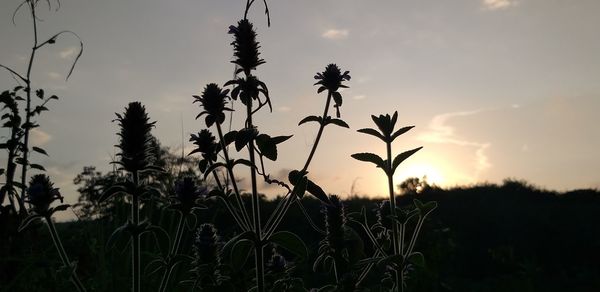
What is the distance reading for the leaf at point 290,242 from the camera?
2312mm

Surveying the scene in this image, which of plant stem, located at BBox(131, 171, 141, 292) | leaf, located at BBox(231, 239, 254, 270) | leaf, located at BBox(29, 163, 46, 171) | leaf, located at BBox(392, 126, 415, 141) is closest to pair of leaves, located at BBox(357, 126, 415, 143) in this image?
leaf, located at BBox(392, 126, 415, 141)

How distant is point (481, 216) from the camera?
13188mm

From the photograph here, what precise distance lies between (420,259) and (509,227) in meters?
11.1

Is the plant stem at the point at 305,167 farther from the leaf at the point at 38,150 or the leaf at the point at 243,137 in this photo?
the leaf at the point at 38,150

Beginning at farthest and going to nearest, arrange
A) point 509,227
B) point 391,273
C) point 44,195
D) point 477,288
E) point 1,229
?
point 509,227 → point 477,288 → point 1,229 → point 391,273 → point 44,195

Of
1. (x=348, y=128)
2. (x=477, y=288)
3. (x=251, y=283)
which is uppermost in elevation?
(x=348, y=128)

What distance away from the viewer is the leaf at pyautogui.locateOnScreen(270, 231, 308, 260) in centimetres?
231

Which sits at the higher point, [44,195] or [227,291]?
[44,195]

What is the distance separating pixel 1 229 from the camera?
17.3 ft

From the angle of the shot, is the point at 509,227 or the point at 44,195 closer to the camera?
the point at 44,195

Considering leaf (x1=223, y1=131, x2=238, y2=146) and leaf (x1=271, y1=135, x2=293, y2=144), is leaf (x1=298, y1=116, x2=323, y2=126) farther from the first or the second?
leaf (x1=223, y1=131, x2=238, y2=146)

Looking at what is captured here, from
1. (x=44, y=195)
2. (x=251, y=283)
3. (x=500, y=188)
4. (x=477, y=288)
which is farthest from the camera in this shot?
(x=500, y=188)

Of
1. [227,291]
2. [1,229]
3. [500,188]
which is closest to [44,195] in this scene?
[227,291]

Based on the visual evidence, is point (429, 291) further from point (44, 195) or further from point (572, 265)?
point (572, 265)
